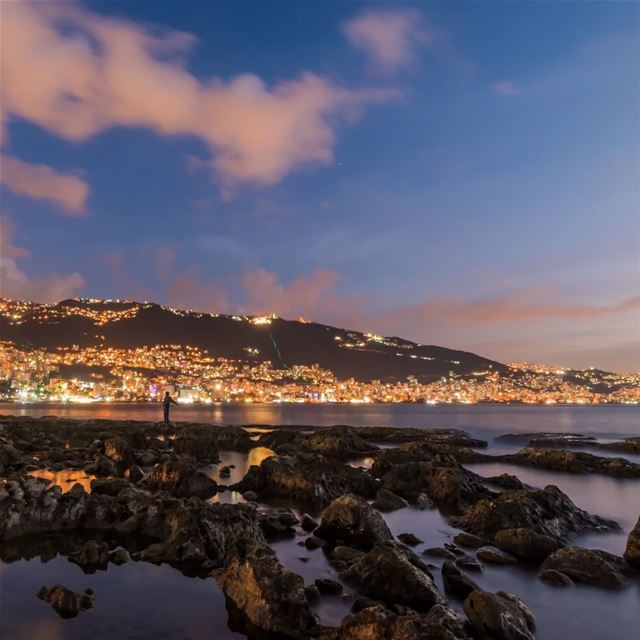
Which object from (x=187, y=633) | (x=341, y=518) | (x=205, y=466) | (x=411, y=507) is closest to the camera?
(x=187, y=633)

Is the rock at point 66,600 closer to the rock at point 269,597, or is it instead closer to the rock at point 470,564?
the rock at point 269,597

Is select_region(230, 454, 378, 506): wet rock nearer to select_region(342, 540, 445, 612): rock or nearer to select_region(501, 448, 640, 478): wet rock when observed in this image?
select_region(342, 540, 445, 612): rock

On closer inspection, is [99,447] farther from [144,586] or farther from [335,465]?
[144,586]

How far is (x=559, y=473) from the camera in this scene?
31562mm

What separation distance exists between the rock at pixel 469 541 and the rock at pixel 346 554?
3662mm

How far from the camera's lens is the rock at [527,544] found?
13617 mm

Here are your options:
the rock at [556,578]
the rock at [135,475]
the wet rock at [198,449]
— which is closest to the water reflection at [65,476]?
the rock at [135,475]

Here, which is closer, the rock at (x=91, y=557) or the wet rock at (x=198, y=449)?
the rock at (x=91, y=557)

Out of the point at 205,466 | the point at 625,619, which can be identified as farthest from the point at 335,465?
the point at 625,619

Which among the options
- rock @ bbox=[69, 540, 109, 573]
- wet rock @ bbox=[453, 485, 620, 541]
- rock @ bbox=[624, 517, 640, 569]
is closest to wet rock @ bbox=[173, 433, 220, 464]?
wet rock @ bbox=[453, 485, 620, 541]

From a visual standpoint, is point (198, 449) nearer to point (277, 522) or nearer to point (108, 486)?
point (108, 486)

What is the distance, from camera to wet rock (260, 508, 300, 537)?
49.9ft

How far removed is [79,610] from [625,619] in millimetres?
10455

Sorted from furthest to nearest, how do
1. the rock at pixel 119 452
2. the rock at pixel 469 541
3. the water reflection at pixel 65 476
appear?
the rock at pixel 119 452, the water reflection at pixel 65 476, the rock at pixel 469 541
